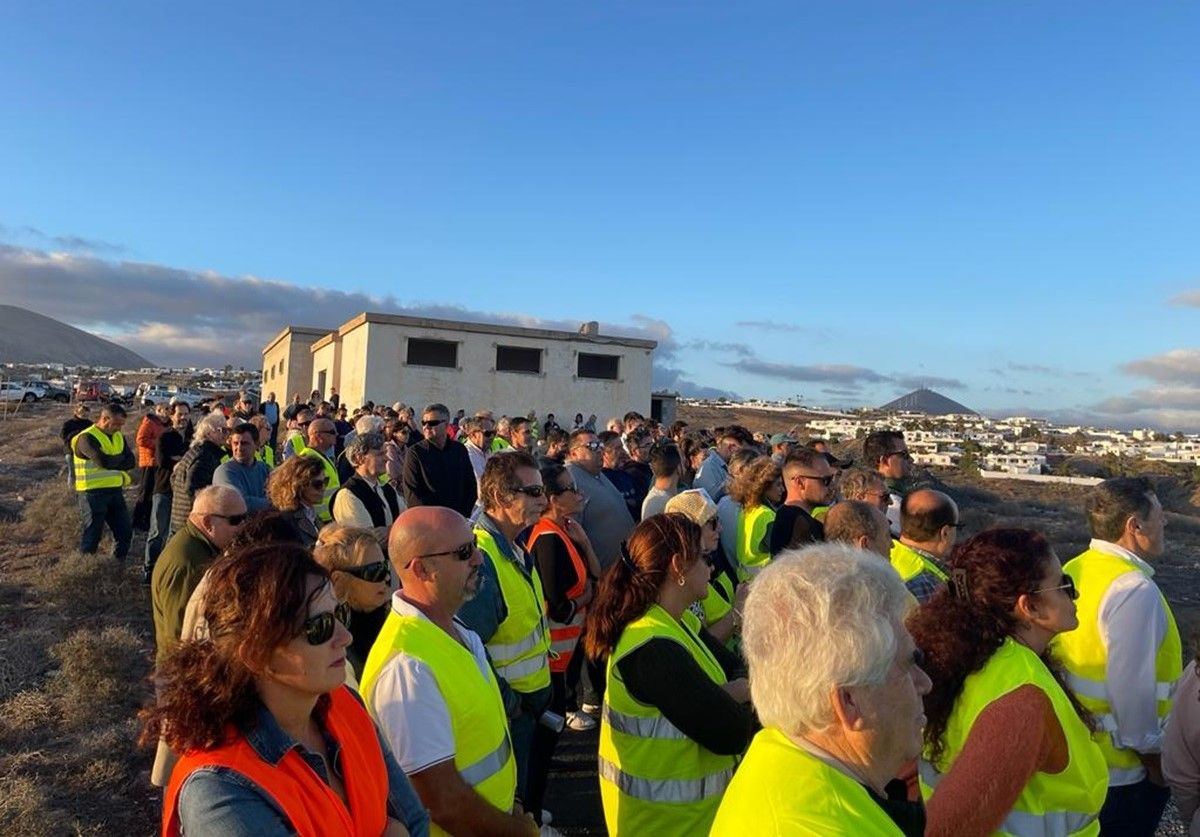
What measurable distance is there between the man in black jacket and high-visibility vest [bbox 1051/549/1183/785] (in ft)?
17.2

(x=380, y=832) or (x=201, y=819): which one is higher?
(x=201, y=819)

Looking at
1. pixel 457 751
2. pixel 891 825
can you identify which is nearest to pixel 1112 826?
pixel 891 825

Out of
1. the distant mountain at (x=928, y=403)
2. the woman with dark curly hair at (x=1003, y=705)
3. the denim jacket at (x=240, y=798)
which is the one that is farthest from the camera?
the distant mountain at (x=928, y=403)

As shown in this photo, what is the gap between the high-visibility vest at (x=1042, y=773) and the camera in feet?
7.41

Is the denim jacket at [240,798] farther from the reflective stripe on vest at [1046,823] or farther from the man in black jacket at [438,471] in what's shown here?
the man in black jacket at [438,471]

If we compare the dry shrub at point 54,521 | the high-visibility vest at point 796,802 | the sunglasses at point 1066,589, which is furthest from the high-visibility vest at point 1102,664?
the dry shrub at point 54,521

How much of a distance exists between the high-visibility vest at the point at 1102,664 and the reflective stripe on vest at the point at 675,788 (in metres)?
1.48

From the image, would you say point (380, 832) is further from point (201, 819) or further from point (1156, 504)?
point (1156, 504)

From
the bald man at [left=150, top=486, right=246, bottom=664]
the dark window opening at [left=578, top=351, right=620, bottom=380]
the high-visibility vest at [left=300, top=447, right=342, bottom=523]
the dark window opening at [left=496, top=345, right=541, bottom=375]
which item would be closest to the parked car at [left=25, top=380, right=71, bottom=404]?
the dark window opening at [left=496, top=345, right=541, bottom=375]

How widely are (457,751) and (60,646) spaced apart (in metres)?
5.48

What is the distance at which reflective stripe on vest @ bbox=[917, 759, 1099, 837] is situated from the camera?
2.26 metres

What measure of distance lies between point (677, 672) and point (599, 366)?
79.8ft

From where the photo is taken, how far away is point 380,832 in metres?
2.01

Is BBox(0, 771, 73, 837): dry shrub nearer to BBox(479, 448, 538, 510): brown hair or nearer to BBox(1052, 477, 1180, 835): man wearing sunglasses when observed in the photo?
BBox(479, 448, 538, 510): brown hair
